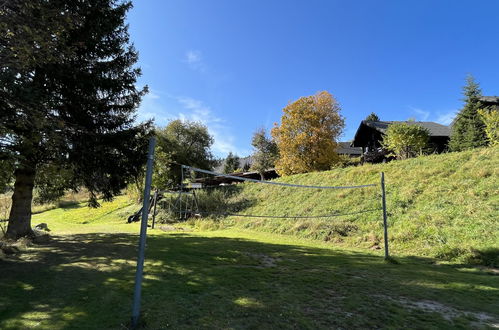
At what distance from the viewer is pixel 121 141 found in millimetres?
9312

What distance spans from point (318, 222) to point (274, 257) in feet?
18.4

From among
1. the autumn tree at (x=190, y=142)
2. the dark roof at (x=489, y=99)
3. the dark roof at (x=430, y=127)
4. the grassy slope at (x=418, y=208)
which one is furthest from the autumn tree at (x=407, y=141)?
the autumn tree at (x=190, y=142)

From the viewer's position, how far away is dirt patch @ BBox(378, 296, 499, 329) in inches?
145

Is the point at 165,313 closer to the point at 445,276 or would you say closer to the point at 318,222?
the point at 445,276

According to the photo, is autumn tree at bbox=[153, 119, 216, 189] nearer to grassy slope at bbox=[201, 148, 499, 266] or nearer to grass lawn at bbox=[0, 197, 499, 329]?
grassy slope at bbox=[201, 148, 499, 266]

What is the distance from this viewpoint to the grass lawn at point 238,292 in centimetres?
351

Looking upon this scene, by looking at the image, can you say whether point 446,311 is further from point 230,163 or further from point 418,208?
point 230,163

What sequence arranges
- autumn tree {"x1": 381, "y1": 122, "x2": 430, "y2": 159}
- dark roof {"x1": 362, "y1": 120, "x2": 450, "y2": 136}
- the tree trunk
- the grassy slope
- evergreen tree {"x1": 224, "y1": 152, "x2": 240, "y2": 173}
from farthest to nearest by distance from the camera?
evergreen tree {"x1": 224, "y1": 152, "x2": 240, "y2": 173}, dark roof {"x1": 362, "y1": 120, "x2": 450, "y2": 136}, autumn tree {"x1": 381, "y1": 122, "x2": 430, "y2": 159}, the tree trunk, the grassy slope

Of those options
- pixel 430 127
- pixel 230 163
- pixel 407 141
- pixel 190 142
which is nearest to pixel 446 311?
pixel 407 141

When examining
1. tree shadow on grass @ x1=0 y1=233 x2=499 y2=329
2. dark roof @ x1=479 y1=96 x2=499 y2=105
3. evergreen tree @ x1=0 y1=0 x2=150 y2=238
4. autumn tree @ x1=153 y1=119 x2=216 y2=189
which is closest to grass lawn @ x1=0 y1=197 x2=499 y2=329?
tree shadow on grass @ x1=0 y1=233 x2=499 y2=329

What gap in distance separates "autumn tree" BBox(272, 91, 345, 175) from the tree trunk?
66.0 ft

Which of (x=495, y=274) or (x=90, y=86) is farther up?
(x=90, y=86)

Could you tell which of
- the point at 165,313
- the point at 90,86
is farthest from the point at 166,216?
the point at 165,313

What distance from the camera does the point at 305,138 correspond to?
25.6 metres
